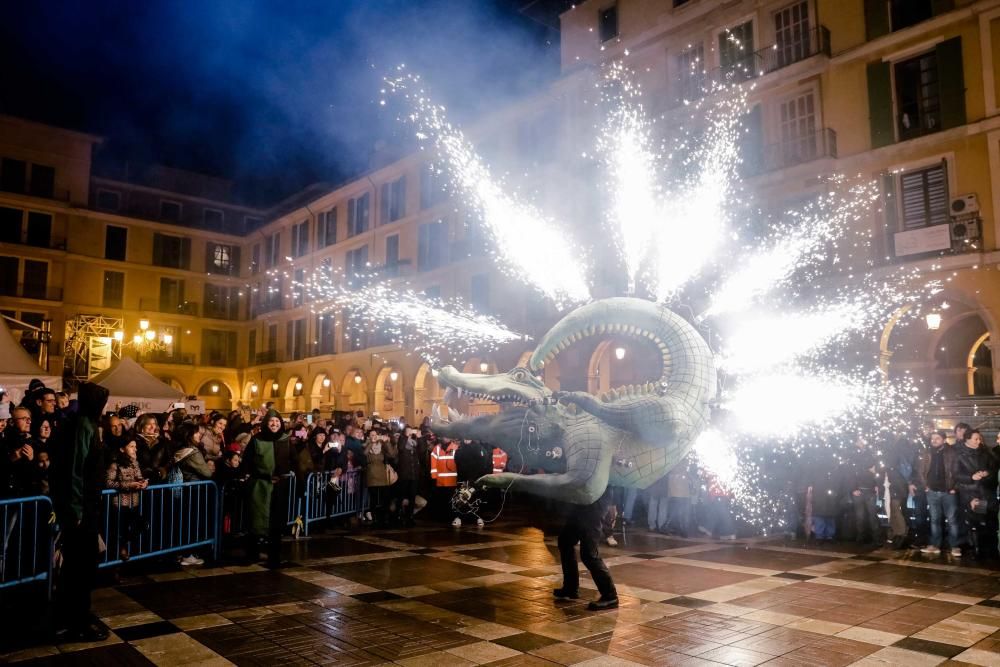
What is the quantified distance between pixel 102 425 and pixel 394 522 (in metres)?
5.64

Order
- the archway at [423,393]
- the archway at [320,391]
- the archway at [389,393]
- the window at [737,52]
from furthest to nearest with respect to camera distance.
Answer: the archway at [320,391], the archway at [389,393], the archway at [423,393], the window at [737,52]

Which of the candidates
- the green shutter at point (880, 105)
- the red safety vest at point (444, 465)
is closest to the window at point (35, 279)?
the red safety vest at point (444, 465)

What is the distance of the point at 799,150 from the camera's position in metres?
18.6

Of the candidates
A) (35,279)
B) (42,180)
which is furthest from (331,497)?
(42,180)

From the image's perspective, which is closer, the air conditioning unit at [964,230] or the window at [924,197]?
the air conditioning unit at [964,230]

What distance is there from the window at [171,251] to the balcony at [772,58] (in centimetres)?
3297

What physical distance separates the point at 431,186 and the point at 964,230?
20263mm

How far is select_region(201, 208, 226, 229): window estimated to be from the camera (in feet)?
145

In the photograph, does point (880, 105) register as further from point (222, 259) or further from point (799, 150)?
point (222, 259)

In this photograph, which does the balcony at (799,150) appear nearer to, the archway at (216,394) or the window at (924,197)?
the window at (924,197)

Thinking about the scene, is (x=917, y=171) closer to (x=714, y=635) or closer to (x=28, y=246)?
(x=714, y=635)

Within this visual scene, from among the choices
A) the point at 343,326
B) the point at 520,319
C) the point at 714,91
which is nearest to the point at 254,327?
the point at 343,326

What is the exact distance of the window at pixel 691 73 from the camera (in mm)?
20469

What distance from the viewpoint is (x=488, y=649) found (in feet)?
17.1
